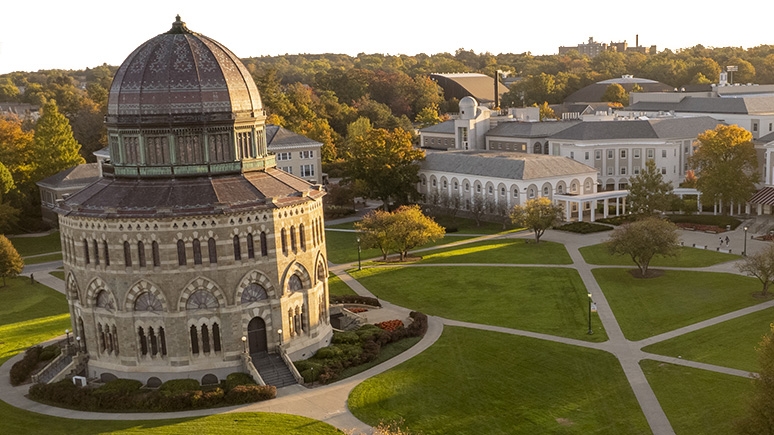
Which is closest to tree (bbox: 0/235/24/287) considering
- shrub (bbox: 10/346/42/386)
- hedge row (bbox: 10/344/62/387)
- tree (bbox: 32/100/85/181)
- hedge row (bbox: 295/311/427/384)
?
hedge row (bbox: 10/344/62/387)

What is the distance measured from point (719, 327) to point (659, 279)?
47.5 ft

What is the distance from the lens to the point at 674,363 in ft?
167

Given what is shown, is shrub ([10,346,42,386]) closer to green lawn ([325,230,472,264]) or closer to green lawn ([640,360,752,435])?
green lawn ([325,230,472,264])

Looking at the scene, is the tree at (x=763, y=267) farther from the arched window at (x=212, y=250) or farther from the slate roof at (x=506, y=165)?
the arched window at (x=212, y=250)

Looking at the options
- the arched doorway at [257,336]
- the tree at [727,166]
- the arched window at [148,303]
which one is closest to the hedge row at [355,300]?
the arched doorway at [257,336]

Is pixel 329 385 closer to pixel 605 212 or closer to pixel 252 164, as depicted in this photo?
pixel 252 164

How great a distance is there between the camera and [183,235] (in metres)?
50.9

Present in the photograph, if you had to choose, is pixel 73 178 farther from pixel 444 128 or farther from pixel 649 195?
pixel 649 195

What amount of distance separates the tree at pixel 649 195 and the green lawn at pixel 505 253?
15154 millimetres

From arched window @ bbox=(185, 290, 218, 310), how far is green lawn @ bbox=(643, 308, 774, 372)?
2887 cm

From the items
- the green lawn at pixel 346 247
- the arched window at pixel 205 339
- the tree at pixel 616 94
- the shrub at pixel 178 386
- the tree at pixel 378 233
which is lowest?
the shrub at pixel 178 386

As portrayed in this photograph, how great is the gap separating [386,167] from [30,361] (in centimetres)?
6196

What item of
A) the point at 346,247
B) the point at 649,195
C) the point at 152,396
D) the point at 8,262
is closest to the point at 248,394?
the point at 152,396

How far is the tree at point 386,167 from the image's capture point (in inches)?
4368
